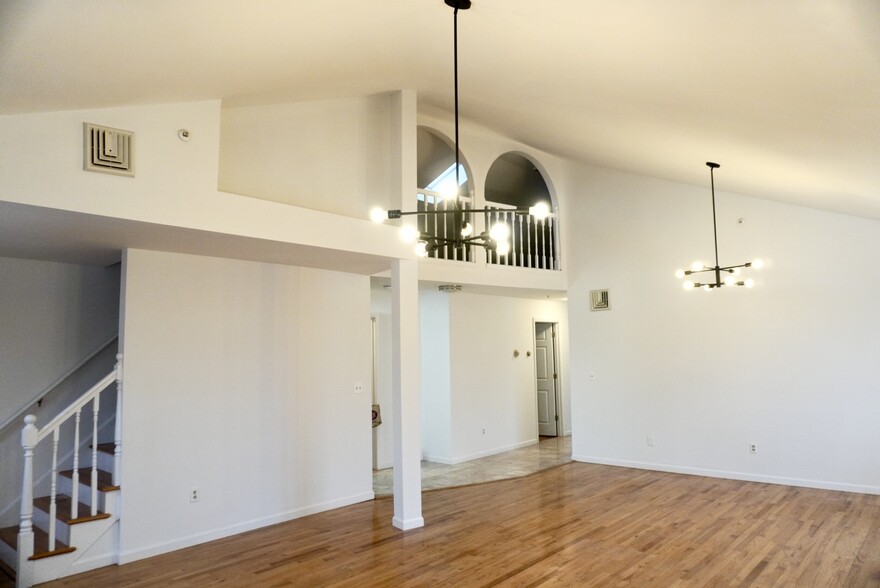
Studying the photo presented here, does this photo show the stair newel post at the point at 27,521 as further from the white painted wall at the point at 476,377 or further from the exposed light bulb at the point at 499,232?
the white painted wall at the point at 476,377

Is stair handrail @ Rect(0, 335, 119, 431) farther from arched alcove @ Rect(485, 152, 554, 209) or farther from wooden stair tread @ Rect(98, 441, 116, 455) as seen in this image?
arched alcove @ Rect(485, 152, 554, 209)

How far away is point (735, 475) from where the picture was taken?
6.43 m

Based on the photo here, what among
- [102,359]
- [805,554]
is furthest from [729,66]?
[102,359]

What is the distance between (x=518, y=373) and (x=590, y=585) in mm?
5197

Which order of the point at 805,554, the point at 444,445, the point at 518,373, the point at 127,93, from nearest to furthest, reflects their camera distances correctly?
the point at 127,93, the point at 805,554, the point at 444,445, the point at 518,373

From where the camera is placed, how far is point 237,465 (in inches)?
191

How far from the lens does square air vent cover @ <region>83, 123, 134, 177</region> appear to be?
3.29 metres

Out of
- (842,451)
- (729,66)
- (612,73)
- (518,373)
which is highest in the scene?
(612,73)

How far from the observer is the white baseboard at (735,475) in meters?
5.71

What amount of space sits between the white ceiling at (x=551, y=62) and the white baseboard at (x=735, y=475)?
9.69 feet

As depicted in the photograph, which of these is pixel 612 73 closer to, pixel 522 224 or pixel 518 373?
pixel 522 224

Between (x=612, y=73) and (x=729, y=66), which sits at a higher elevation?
(x=612, y=73)

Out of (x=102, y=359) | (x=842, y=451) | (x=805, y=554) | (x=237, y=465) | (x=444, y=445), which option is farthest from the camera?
(x=444, y=445)

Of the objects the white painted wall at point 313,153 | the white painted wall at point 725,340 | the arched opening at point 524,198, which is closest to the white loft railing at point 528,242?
the arched opening at point 524,198
